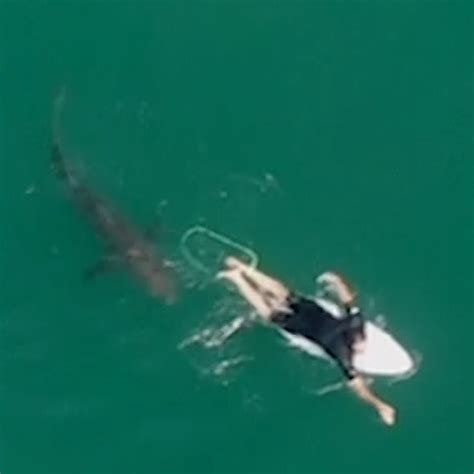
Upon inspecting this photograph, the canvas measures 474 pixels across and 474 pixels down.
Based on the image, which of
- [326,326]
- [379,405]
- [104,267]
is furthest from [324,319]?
[104,267]

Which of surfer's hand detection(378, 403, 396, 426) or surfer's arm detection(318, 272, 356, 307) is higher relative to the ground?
surfer's arm detection(318, 272, 356, 307)

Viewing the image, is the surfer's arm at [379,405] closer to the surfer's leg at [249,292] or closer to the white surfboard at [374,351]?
the white surfboard at [374,351]

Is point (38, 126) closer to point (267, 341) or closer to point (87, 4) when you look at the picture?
point (87, 4)

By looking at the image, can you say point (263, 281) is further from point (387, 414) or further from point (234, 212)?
point (387, 414)

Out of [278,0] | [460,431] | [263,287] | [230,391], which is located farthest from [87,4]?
[460,431]

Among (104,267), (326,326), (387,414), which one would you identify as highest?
(104,267)

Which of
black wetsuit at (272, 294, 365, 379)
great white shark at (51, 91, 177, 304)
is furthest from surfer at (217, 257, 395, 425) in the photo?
great white shark at (51, 91, 177, 304)

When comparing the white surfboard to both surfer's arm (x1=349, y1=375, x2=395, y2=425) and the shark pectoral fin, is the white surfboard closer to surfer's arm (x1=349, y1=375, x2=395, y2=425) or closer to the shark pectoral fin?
surfer's arm (x1=349, y1=375, x2=395, y2=425)
